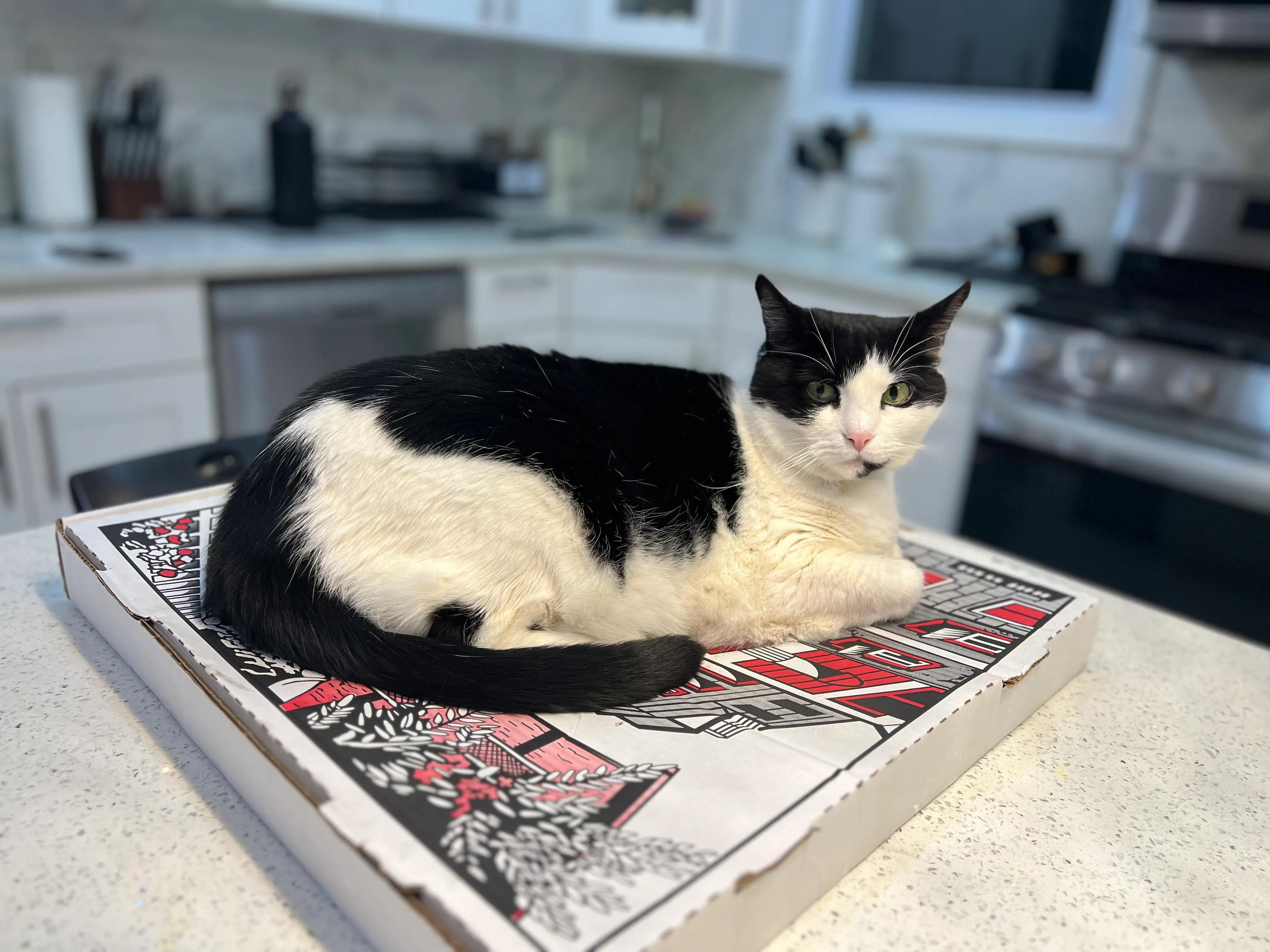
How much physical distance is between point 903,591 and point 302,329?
5.76ft

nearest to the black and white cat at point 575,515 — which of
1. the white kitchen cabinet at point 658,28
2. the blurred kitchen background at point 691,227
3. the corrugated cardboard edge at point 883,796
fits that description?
the corrugated cardboard edge at point 883,796

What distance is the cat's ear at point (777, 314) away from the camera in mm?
761

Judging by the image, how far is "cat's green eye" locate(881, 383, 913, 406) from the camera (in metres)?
0.78

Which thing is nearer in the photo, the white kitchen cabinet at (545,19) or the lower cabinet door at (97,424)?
the lower cabinet door at (97,424)

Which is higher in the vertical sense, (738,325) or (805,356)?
(805,356)

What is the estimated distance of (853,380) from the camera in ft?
2.53

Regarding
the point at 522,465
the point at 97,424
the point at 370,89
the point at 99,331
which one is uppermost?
the point at 370,89

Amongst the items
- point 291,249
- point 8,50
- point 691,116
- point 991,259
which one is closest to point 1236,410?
point 991,259

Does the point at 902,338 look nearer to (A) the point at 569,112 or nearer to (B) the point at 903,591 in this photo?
(B) the point at 903,591

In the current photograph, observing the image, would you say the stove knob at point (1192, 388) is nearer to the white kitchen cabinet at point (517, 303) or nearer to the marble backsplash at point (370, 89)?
the white kitchen cabinet at point (517, 303)

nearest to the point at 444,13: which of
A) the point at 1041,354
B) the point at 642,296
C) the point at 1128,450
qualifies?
the point at 642,296

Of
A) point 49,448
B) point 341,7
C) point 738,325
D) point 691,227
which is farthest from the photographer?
point 691,227

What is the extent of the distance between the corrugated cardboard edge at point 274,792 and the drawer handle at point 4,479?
1.28 m

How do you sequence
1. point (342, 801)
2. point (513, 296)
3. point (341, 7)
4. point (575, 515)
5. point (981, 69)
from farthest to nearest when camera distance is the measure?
point (981, 69) < point (513, 296) < point (341, 7) < point (575, 515) < point (342, 801)
